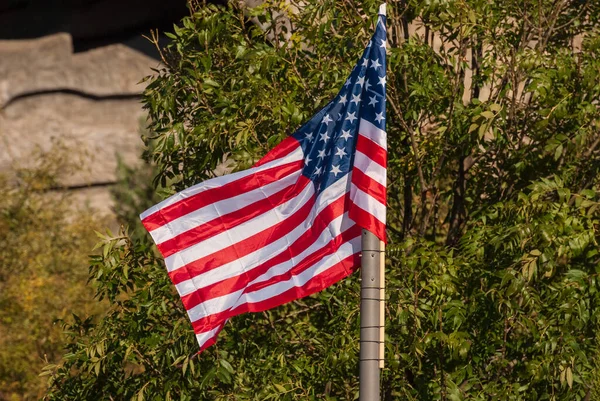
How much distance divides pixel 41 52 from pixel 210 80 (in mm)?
31427

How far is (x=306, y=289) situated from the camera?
26.8 feet

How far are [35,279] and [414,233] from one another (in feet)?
51.7

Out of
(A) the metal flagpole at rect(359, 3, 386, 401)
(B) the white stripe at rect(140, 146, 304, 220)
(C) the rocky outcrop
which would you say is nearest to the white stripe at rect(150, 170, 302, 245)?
(B) the white stripe at rect(140, 146, 304, 220)

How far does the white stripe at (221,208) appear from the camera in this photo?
841 cm

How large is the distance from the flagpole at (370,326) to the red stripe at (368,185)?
0.43 m

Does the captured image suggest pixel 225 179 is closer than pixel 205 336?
No

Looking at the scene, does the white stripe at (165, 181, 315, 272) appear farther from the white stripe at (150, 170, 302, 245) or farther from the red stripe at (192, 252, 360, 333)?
the red stripe at (192, 252, 360, 333)

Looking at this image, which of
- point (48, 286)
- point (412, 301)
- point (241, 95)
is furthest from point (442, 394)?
point (48, 286)

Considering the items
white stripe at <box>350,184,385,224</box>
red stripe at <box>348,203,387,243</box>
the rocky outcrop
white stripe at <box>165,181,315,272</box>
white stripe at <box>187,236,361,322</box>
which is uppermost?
white stripe at <box>350,184,385,224</box>

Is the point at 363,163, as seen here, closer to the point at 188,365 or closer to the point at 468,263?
the point at 468,263

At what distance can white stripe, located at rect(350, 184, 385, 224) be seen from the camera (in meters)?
7.78

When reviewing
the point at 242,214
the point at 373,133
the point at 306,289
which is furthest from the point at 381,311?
the point at 242,214

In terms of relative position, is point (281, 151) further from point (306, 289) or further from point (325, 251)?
point (306, 289)

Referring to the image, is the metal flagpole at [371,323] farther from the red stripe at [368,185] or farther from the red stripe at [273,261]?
the red stripe at [273,261]
